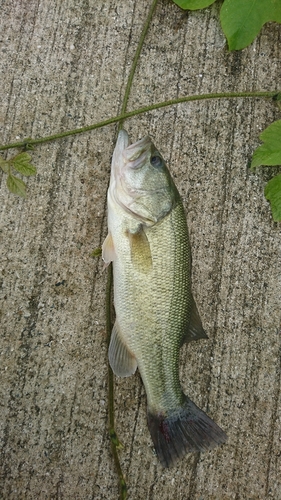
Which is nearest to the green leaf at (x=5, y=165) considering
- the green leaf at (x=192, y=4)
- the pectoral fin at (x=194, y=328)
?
the pectoral fin at (x=194, y=328)

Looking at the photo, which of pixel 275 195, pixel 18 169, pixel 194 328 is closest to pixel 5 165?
pixel 18 169

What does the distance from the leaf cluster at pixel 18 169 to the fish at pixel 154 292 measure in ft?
1.55

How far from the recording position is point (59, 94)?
8.54ft

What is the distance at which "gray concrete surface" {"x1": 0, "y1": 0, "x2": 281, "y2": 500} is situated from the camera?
92.4 inches

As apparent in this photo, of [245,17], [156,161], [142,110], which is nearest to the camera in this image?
[156,161]

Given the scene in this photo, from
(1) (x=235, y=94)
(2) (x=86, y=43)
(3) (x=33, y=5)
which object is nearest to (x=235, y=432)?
(1) (x=235, y=94)

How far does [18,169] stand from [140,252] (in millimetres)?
788

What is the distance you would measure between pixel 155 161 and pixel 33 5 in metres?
1.17

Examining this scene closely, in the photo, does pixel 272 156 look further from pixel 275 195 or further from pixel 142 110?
pixel 142 110

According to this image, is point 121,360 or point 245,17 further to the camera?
point 245,17

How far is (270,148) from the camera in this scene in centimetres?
247

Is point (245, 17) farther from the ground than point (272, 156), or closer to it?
farther from the ground

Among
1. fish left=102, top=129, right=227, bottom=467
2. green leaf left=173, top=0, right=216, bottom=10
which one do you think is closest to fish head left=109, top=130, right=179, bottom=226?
fish left=102, top=129, right=227, bottom=467

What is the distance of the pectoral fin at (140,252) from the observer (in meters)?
2.20
